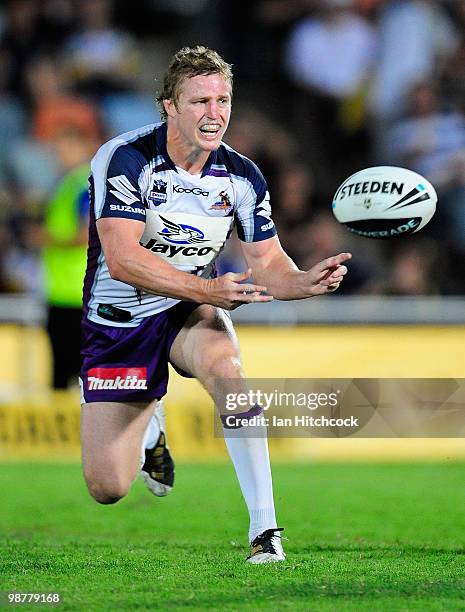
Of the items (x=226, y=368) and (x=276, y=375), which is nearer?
(x=226, y=368)

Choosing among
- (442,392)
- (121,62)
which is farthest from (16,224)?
(442,392)

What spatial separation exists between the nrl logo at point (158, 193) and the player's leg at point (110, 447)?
41.7 inches

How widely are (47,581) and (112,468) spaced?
1.14 meters

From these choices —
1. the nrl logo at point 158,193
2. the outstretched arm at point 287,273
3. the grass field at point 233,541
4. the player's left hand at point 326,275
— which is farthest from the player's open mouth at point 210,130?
the grass field at point 233,541

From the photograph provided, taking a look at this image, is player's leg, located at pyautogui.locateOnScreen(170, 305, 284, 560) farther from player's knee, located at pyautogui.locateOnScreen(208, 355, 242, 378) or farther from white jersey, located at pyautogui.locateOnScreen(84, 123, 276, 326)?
white jersey, located at pyautogui.locateOnScreen(84, 123, 276, 326)

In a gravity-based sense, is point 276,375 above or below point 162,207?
above

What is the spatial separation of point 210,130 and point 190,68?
323 millimetres

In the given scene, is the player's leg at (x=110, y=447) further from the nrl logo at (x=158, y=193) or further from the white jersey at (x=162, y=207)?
the nrl logo at (x=158, y=193)

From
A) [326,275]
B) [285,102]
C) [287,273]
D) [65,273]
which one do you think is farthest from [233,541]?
[285,102]

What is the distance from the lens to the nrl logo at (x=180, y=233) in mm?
6082

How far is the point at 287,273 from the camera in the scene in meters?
6.08

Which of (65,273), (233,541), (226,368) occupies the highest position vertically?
(65,273)

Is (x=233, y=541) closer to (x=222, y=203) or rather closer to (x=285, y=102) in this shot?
(x=222, y=203)

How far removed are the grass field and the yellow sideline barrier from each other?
67cm
